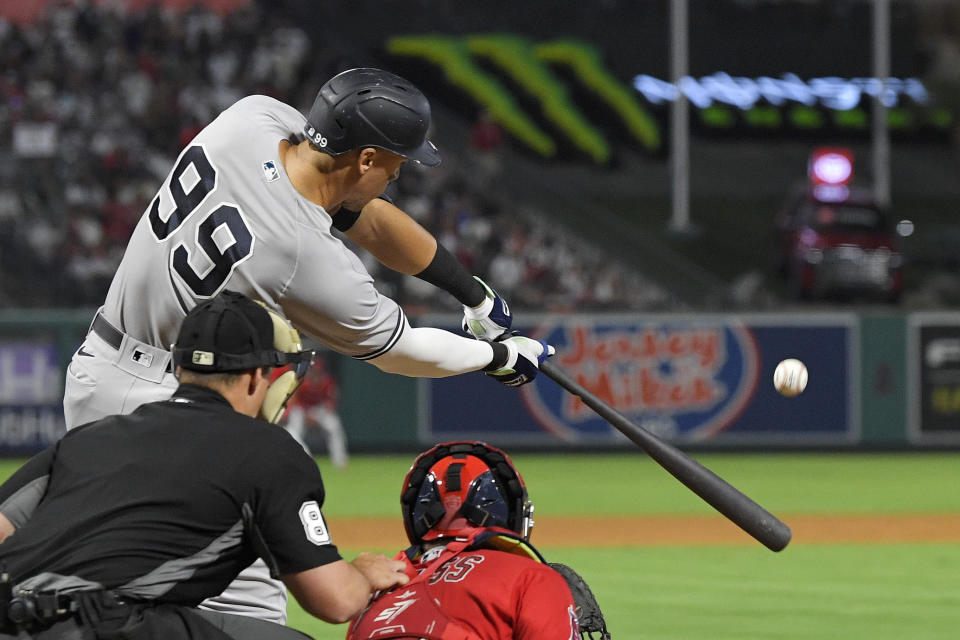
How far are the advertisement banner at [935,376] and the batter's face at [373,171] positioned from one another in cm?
1464

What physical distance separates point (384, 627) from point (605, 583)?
5402 mm

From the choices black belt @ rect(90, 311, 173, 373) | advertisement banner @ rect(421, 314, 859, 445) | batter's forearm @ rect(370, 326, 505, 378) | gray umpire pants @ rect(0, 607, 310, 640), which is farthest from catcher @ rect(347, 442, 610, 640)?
advertisement banner @ rect(421, 314, 859, 445)

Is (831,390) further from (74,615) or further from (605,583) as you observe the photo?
(74,615)

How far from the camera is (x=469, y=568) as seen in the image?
159 inches

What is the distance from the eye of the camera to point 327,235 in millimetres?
4441

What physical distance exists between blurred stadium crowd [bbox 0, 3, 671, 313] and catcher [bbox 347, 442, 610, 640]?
45.3ft

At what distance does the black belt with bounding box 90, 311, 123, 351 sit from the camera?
14.9ft

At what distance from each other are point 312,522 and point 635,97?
28.8 m

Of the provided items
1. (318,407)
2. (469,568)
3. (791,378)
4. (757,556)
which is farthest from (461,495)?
(318,407)

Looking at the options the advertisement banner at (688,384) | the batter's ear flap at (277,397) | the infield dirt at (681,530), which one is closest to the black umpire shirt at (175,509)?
the batter's ear flap at (277,397)

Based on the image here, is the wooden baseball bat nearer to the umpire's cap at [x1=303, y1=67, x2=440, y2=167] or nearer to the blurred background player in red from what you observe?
the umpire's cap at [x1=303, y1=67, x2=440, y2=167]

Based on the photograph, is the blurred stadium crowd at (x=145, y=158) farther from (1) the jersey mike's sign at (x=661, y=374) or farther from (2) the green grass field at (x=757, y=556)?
(2) the green grass field at (x=757, y=556)

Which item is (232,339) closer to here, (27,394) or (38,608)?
(38,608)

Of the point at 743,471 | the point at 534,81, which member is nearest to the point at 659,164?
the point at 534,81
